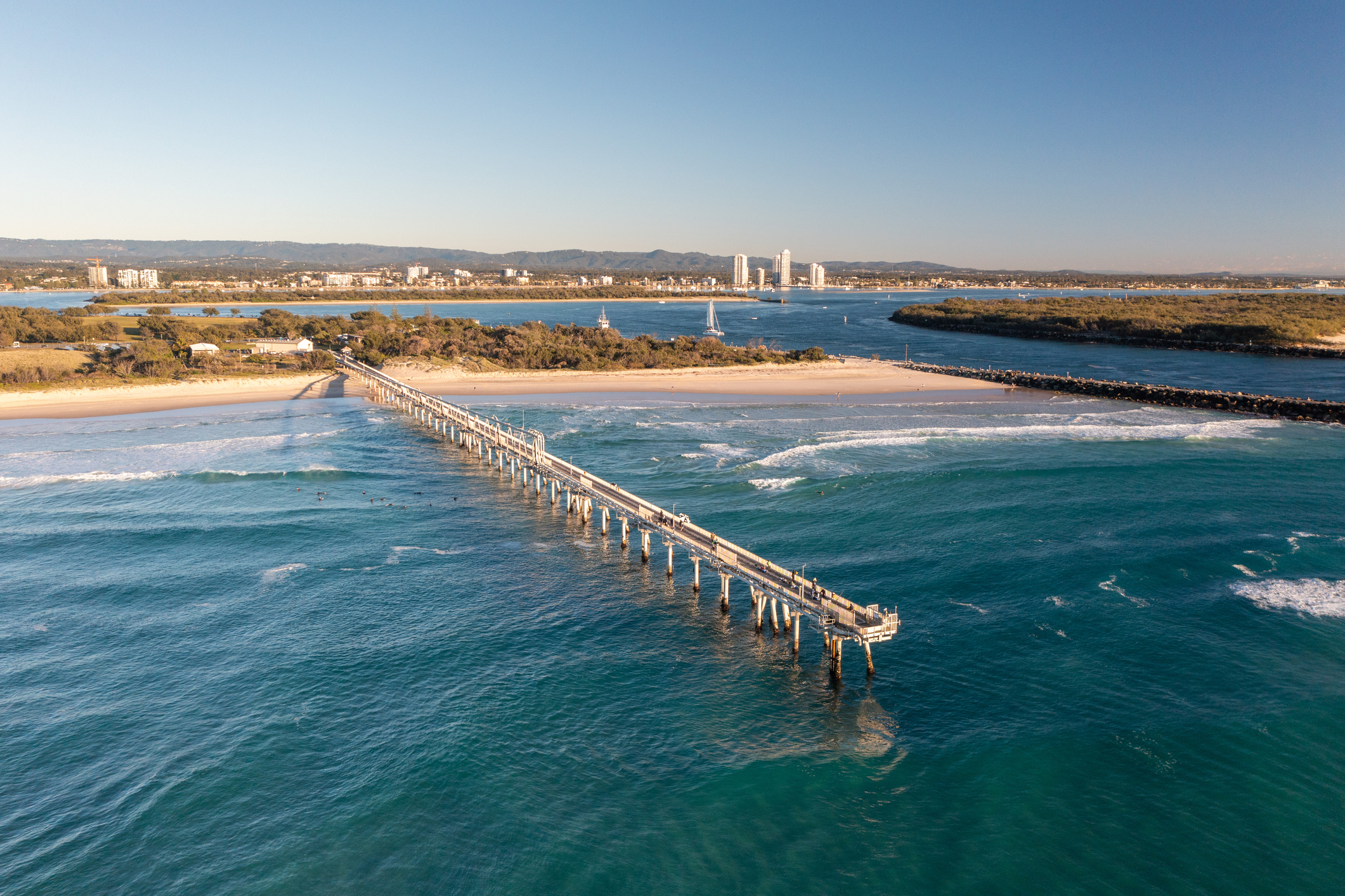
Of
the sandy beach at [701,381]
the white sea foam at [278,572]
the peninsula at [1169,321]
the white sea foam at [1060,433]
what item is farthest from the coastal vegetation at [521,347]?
the white sea foam at [278,572]

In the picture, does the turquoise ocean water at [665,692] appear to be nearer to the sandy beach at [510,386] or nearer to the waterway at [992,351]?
the sandy beach at [510,386]

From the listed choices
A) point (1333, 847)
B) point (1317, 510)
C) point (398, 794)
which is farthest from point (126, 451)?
point (1317, 510)

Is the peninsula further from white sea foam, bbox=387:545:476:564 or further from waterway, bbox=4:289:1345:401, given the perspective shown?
white sea foam, bbox=387:545:476:564

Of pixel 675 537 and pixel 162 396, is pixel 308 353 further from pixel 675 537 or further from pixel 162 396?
pixel 675 537

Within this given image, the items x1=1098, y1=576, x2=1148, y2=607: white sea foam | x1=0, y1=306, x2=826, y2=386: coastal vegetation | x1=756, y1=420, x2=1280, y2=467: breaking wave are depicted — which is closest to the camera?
x1=1098, y1=576, x2=1148, y2=607: white sea foam

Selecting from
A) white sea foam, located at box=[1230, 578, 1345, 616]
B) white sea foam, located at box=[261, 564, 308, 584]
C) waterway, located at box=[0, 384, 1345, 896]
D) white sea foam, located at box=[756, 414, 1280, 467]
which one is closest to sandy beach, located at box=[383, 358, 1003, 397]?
white sea foam, located at box=[756, 414, 1280, 467]

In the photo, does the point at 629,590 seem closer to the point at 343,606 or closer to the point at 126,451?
the point at 343,606

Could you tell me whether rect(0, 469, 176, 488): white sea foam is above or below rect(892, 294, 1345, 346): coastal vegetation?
below
